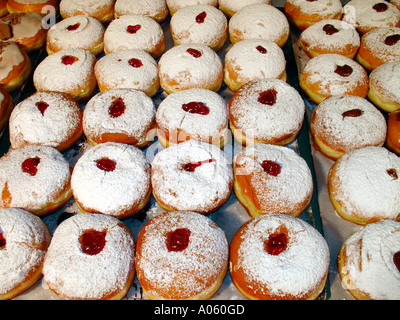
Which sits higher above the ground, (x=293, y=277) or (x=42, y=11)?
(x=42, y=11)

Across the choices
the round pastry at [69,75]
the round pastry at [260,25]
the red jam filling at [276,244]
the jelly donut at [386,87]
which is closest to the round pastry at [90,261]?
the red jam filling at [276,244]

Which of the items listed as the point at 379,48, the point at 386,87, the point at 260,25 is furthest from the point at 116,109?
the point at 379,48

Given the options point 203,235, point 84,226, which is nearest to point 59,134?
point 84,226

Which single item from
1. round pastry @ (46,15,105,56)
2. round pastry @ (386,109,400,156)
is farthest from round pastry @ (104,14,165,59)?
round pastry @ (386,109,400,156)

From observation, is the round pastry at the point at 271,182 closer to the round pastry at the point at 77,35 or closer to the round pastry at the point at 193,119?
the round pastry at the point at 193,119

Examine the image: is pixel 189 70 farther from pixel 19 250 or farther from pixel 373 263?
pixel 373 263
